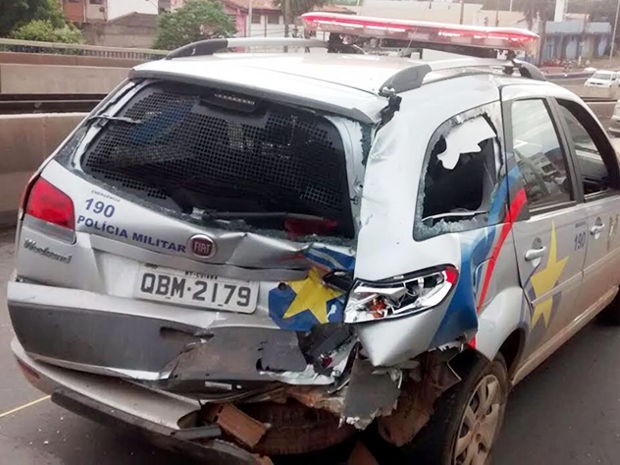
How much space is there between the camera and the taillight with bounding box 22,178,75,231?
2.88 meters

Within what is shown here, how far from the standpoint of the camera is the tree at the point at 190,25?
48594 millimetres

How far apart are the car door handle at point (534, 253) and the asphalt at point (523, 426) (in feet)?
3.39

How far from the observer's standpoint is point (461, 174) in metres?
2.99

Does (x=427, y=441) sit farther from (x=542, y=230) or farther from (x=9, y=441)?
(x=9, y=441)

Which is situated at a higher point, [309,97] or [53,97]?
[309,97]

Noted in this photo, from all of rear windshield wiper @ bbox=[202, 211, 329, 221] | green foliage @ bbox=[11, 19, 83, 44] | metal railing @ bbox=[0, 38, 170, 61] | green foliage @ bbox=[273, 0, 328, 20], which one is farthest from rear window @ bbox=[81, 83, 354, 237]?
green foliage @ bbox=[273, 0, 328, 20]

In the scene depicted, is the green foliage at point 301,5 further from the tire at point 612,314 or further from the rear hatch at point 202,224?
the rear hatch at point 202,224

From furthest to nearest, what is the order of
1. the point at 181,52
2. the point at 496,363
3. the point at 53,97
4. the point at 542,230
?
the point at 53,97 < the point at 181,52 < the point at 542,230 < the point at 496,363

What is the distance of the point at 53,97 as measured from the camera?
1838cm

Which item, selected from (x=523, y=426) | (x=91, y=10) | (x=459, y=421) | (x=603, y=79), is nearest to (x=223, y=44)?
(x=459, y=421)

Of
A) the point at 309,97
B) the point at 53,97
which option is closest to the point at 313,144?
the point at 309,97

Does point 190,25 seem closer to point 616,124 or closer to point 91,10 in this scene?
point 91,10

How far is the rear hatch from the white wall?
59.9m

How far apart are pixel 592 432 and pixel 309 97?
2501 mm
